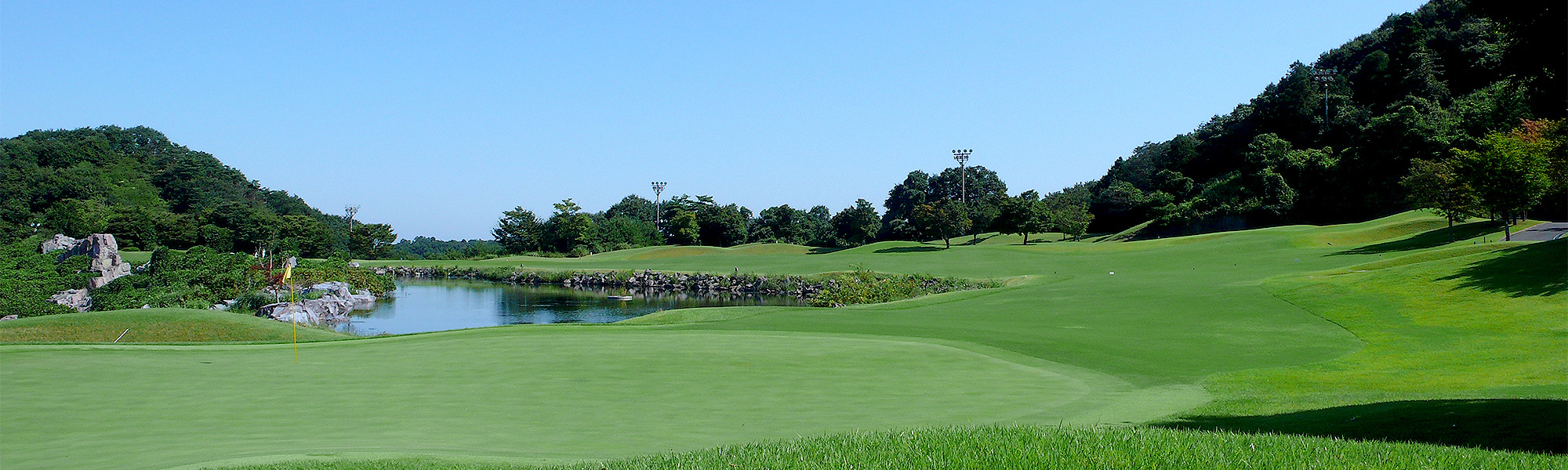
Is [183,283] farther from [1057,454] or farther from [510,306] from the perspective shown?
[1057,454]

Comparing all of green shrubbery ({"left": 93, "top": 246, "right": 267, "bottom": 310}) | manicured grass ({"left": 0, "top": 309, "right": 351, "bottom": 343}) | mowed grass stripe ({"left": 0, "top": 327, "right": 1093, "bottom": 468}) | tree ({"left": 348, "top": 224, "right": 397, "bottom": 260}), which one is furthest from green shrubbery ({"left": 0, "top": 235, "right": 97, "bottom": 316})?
tree ({"left": 348, "top": 224, "right": 397, "bottom": 260})

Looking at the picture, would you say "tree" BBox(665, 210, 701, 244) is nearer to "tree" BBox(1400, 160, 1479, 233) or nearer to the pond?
the pond

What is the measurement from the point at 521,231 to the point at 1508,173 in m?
81.6

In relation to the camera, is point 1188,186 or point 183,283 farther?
point 1188,186

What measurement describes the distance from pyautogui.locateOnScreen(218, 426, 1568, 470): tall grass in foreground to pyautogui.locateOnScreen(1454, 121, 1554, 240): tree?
34391 mm

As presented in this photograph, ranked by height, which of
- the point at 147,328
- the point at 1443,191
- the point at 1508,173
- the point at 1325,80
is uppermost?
the point at 1325,80

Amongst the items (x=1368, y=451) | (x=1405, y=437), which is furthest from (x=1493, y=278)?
(x=1368, y=451)

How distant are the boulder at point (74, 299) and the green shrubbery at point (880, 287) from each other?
30.2 meters

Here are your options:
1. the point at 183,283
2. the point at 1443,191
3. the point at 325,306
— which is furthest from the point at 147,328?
the point at 1443,191

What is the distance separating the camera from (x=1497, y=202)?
33000mm

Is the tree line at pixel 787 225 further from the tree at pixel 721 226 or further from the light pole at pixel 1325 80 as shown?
the light pole at pixel 1325 80

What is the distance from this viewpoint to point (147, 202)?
287 feet

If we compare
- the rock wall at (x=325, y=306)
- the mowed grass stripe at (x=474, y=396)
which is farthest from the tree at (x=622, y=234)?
the mowed grass stripe at (x=474, y=396)

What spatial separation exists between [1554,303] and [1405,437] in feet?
46.2
